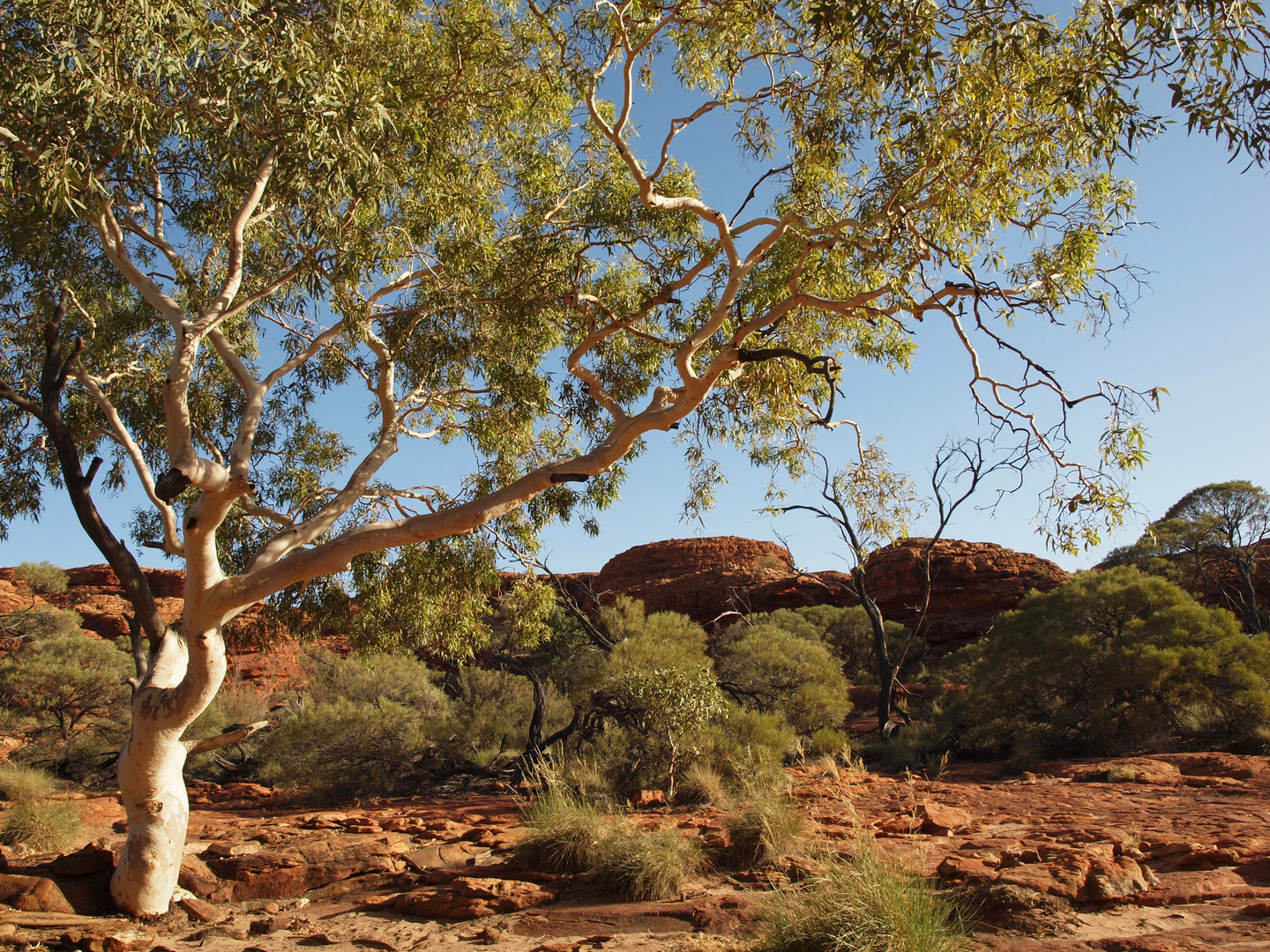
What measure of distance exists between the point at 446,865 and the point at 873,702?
14.5 m

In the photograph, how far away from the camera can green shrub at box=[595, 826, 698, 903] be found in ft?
17.5

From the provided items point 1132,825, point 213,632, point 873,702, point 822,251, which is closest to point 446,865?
point 213,632

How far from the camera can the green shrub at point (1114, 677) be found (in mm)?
10734

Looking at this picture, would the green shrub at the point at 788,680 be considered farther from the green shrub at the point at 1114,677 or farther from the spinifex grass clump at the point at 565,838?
the spinifex grass clump at the point at 565,838

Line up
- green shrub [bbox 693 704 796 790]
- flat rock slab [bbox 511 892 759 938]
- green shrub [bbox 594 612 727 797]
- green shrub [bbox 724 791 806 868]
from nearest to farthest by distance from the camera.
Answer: flat rock slab [bbox 511 892 759 938] < green shrub [bbox 724 791 806 868] < green shrub [bbox 693 704 796 790] < green shrub [bbox 594 612 727 797]

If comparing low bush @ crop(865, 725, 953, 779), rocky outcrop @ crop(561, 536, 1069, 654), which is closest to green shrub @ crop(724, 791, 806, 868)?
low bush @ crop(865, 725, 953, 779)

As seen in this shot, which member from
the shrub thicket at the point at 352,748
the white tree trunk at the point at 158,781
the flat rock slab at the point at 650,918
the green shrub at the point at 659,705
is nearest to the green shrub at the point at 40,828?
the white tree trunk at the point at 158,781

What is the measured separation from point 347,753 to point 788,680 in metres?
7.36

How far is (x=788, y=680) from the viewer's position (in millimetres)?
14359

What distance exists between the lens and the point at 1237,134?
163 inches

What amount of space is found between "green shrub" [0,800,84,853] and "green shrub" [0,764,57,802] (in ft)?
5.59

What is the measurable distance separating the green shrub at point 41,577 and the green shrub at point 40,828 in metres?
23.3

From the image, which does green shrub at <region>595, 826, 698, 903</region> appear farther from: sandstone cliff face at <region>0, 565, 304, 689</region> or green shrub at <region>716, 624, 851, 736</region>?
sandstone cliff face at <region>0, 565, 304, 689</region>

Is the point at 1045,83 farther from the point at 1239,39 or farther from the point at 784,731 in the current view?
the point at 784,731
